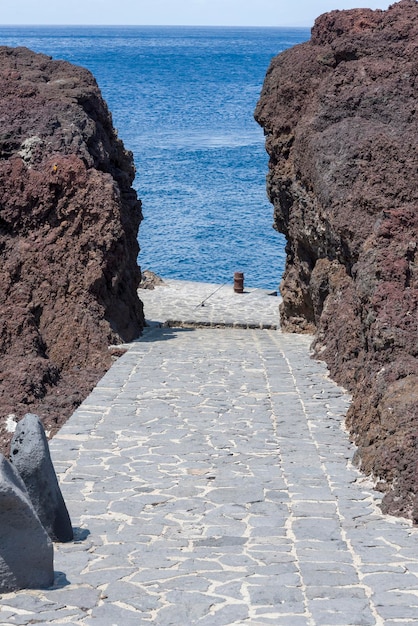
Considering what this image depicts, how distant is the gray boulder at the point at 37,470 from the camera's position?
788 cm

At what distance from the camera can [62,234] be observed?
16.7 meters

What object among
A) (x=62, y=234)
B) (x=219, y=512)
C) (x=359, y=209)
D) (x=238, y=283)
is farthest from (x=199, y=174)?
(x=219, y=512)

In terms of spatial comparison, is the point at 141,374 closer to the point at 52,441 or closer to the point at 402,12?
the point at 52,441

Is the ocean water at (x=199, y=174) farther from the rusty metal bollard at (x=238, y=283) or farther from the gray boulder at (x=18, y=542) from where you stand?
the gray boulder at (x=18, y=542)

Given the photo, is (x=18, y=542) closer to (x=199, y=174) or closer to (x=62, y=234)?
(x=62, y=234)

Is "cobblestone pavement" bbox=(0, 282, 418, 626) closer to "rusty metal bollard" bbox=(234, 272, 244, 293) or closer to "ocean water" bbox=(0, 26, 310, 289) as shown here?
"rusty metal bollard" bbox=(234, 272, 244, 293)

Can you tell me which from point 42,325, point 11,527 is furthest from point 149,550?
point 42,325

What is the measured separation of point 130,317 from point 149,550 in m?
9.51

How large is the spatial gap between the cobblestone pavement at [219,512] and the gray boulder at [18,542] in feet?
0.34

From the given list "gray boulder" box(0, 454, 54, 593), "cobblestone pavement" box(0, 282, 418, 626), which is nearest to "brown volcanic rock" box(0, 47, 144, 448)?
"cobblestone pavement" box(0, 282, 418, 626)

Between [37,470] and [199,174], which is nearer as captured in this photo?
[37,470]

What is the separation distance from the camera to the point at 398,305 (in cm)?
1159

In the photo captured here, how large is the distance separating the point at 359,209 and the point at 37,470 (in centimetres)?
779

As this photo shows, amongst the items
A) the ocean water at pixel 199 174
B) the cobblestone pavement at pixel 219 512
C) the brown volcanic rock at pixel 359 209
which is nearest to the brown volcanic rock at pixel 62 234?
the cobblestone pavement at pixel 219 512
